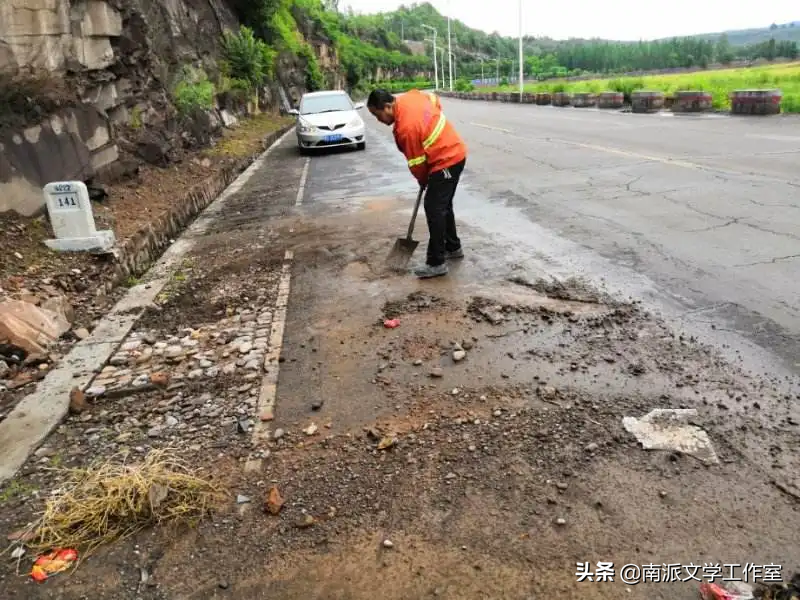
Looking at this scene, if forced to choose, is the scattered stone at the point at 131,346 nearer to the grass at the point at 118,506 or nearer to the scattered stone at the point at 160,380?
the scattered stone at the point at 160,380

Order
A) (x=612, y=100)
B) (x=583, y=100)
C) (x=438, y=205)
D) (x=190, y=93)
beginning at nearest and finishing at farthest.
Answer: (x=438, y=205) → (x=190, y=93) → (x=612, y=100) → (x=583, y=100)

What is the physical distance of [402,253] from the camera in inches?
249

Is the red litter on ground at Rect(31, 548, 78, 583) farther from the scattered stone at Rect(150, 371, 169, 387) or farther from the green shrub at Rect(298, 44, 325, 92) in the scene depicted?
the green shrub at Rect(298, 44, 325, 92)

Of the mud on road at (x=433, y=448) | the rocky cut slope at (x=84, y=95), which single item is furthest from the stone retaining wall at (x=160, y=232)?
the mud on road at (x=433, y=448)

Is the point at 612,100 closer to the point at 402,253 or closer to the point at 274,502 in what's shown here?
the point at 402,253

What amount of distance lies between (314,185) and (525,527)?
1041cm

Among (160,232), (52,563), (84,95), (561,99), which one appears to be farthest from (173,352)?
(561,99)

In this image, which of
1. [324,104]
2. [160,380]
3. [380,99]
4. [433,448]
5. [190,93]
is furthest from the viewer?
[324,104]

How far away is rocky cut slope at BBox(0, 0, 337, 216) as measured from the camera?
7164 millimetres

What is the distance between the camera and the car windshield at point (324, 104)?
1775 cm

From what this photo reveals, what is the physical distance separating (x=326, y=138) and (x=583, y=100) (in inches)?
661

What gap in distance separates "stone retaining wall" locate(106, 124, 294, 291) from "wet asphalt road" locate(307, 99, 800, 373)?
76.4 inches

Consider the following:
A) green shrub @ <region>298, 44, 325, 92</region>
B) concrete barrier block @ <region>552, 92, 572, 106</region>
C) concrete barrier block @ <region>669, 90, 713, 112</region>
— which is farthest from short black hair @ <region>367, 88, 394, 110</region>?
green shrub @ <region>298, 44, 325, 92</region>

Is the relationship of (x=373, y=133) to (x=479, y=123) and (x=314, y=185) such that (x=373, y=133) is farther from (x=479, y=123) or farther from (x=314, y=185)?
(x=314, y=185)
